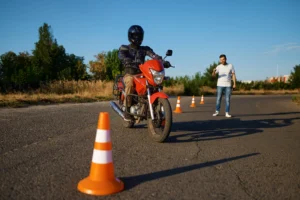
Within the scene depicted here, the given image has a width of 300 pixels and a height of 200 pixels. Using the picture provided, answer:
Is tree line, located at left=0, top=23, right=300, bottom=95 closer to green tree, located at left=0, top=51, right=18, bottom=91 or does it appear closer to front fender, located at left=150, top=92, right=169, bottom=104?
green tree, located at left=0, top=51, right=18, bottom=91

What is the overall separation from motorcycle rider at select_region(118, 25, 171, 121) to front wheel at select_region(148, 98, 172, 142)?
28.0 inches

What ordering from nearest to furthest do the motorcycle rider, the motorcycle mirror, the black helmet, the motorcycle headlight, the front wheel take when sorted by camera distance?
the front wheel < the motorcycle headlight < the motorcycle mirror < the motorcycle rider < the black helmet

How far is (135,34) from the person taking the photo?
602 centimetres


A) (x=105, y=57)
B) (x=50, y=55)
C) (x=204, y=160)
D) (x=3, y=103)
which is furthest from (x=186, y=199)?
(x=50, y=55)

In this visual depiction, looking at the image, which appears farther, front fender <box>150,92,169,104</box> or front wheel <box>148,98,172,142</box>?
front fender <box>150,92,169,104</box>

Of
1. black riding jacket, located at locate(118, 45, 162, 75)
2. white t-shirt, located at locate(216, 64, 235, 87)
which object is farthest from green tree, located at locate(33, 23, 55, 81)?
black riding jacket, located at locate(118, 45, 162, 75)

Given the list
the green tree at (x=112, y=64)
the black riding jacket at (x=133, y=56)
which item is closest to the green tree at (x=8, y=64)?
the green tree at (x=112, y=64)

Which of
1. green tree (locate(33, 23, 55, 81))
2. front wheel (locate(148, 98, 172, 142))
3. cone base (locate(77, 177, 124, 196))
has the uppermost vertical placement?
green tree (locate(33, 23, 55, 81))

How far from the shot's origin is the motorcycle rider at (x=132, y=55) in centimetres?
574

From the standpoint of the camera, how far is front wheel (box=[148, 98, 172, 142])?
188 inches

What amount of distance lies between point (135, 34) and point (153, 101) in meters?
1.79

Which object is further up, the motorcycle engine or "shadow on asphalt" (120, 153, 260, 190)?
the motorcycle engine

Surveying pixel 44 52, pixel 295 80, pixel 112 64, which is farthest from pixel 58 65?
pixel 295 80

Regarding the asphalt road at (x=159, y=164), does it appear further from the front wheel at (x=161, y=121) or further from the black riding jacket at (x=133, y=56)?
the black riding jacket at (x=133, y=56)
